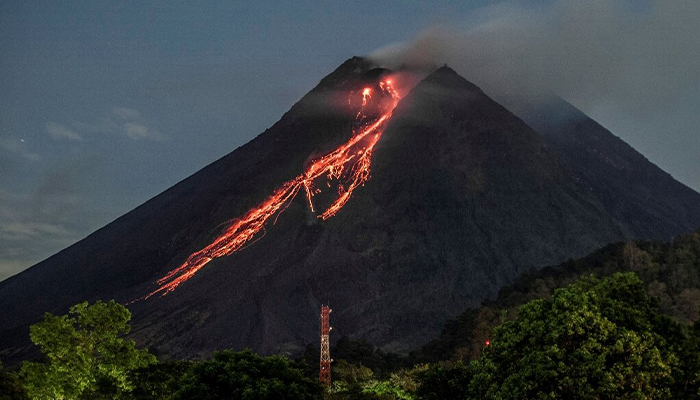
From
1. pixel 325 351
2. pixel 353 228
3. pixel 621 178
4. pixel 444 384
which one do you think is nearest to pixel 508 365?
pixel 444 384

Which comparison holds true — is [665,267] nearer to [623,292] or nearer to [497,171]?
[623,292]

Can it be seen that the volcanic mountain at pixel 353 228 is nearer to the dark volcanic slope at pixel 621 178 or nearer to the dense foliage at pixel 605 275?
the dark volcanic slope at pixel 621 178

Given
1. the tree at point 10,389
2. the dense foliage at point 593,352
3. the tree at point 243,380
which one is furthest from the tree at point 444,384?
the tree at point 10,389

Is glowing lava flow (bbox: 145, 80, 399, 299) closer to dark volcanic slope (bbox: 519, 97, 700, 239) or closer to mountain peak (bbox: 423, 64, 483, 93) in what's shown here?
mountain peak (bbox: 423, 64, 483, 93)

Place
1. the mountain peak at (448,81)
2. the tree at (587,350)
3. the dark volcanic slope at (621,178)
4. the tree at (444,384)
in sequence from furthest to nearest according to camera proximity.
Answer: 1. the mountain peak at (448,81)
2. the dark volcanic slope at (621,178)
3. the tree at (444,384)
4. the tree at (587,350)

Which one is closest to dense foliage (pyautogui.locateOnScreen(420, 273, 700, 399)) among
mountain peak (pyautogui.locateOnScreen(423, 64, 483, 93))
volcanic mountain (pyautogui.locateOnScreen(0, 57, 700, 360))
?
volcanic mountain (pyautogui.locateOnScreen(0, 57, 700, 360))
